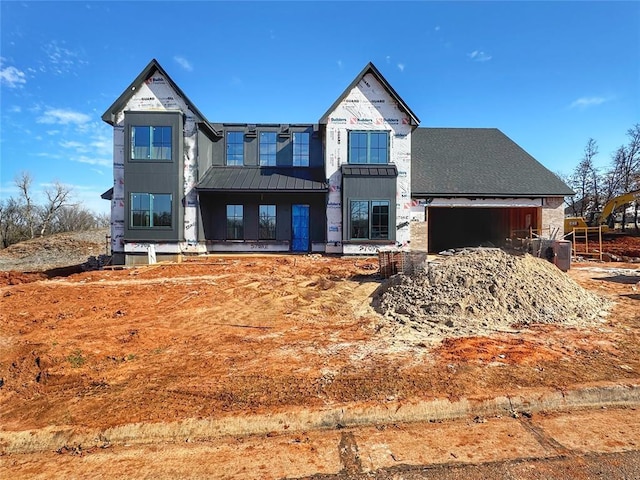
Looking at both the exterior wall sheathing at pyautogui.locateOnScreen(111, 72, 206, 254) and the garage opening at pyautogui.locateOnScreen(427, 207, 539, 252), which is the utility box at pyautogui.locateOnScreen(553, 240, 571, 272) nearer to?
the garage opening at pyautogui.locateOnScreen(427, 207, 539, 252)

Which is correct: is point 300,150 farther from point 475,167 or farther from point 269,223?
point 475,167

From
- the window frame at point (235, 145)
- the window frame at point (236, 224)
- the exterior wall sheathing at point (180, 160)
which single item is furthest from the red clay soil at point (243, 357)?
the window frame at point (235, 145)

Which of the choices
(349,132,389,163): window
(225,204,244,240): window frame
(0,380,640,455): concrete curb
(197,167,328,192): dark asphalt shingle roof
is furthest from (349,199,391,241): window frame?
(0,380,640,455): concrete curb

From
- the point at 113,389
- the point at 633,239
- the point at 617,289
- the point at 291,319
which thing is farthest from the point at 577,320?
the point at 633,239

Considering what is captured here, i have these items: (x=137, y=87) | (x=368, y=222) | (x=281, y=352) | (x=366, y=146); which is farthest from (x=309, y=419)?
(x=137, y=87)

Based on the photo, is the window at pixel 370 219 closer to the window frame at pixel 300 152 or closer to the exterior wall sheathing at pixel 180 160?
the window frame at pixel 300 152

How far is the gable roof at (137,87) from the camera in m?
15.6

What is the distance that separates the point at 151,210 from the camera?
618 inches

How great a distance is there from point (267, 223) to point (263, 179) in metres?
2.26

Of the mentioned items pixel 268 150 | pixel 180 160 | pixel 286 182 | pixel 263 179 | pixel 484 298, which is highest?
pixel 268 150

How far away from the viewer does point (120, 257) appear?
16.0 metres

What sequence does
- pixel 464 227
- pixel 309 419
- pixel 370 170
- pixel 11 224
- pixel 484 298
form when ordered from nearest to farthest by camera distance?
pixel 309 419
pixel 484 298
pixel 370 170
pixel 464 227
pixel 11 224

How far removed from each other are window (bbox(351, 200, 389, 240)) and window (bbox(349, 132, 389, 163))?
2.15m

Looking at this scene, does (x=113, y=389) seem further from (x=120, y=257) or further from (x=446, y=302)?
(x=120, y=257)
